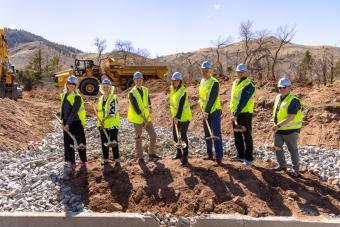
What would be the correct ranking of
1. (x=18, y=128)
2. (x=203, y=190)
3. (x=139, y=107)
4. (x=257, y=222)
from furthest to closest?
(x=18, y=128) < (x=139, y=107) < (x=203, y=190) < (x=257, y=222)

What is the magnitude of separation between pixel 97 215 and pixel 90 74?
1864 cm

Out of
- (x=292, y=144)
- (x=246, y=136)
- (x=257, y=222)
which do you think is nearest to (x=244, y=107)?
(x=246, y=136)

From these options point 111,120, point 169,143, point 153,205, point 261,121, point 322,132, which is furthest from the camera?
point 261,121

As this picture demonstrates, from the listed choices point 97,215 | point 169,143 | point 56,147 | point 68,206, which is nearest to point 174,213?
point 97,215

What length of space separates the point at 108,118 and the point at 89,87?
16.1 meters

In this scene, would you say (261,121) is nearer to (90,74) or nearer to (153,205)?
(153,205)

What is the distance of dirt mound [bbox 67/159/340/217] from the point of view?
541cm

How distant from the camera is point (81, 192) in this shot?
5.99 meters

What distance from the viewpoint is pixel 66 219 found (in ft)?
16.9

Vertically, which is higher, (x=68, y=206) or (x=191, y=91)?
(x=191, y=91)

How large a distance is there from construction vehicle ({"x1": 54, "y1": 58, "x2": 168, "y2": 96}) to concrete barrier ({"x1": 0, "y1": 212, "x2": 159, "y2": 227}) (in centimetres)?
1762

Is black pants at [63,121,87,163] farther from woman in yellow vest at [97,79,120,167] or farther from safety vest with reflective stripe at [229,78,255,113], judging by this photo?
safety vest with reflective stripe at [229,78,255,113]

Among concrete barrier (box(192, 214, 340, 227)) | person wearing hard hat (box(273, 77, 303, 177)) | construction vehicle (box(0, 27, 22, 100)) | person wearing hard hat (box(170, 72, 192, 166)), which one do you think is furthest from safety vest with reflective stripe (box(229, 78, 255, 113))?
construction vehicle (box(0, 27, 22, 100))

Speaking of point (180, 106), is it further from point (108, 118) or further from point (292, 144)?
point (292, 144)
